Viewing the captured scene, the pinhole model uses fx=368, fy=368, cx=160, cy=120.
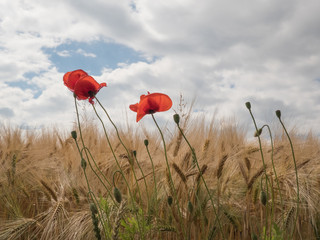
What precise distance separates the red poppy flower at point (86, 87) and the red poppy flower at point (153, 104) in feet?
0.58

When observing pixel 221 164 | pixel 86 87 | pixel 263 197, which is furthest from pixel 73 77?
pixel 263 197

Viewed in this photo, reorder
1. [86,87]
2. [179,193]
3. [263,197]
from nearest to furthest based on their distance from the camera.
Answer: [263,197]
[86,87]
[179,193]

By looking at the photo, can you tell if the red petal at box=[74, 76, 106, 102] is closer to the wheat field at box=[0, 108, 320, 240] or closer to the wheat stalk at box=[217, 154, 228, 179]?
the wheat field at box=[0, 108, 320, 240]

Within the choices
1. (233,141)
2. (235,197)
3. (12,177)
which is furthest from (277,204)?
(12,177)

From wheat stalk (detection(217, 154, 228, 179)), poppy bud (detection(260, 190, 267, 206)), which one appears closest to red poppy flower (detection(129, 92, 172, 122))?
wheat stalk (detection(217, 154, 228, 179))

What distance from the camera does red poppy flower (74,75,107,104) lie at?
134 centimetres

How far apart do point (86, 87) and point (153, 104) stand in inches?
10.1

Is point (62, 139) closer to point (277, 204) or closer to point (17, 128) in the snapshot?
point (17, 128)

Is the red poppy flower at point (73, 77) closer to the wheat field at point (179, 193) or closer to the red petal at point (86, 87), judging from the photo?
the red petal at point (86, 87)

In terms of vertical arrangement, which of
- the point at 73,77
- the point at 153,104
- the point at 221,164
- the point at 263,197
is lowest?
the point at 263,197

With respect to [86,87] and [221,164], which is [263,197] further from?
[86,87]

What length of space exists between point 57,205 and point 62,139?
132 cm

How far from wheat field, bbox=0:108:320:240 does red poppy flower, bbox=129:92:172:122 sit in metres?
0.15

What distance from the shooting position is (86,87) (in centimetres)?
136
